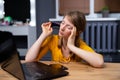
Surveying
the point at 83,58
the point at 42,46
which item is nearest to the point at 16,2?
the point at 42,46

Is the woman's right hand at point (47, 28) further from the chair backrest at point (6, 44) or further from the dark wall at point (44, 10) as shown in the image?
the dark wall at point (44, 10)

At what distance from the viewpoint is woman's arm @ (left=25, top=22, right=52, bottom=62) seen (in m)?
1.58

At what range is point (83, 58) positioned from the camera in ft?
4.84

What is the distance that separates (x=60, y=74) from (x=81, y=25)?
23.2 inches

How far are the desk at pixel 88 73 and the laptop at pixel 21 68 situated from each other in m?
0.03

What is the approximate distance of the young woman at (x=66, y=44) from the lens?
5.13ft

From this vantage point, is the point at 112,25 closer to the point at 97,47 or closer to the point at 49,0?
the point at 97,47

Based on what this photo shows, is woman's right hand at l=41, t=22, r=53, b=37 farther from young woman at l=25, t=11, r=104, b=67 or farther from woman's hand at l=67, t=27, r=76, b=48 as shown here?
woman's hand at l=67, t=27, r=76, b=48

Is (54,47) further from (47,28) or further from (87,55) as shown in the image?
(87,55)

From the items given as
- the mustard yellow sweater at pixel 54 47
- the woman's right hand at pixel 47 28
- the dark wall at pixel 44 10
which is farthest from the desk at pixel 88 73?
the dark wall at pixel 44 10

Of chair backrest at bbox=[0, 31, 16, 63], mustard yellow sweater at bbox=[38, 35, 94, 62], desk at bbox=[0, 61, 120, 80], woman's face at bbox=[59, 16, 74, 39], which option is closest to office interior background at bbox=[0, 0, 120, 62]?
mustard yellow sweater at bbox=[38, 35, 94, 62]

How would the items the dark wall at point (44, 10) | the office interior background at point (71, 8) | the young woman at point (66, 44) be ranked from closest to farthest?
1. the young woman at point (66, 44)
2. the office interior background at point (71, 8)
3. the dark wall at point (44, 10)

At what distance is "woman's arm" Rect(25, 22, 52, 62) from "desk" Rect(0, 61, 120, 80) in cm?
30

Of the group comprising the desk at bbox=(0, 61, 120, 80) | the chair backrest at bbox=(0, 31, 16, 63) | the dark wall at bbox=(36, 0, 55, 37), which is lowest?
the desk at bbox=(0, 61, 120, 80)
